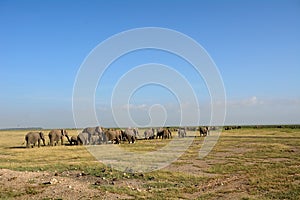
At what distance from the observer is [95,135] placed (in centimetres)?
4300

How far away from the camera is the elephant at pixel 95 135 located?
4175 cm

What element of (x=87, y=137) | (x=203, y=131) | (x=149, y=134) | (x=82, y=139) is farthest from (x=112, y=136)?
(x=203, y=131)

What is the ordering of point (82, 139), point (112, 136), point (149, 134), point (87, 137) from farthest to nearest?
point (149, 134), point (112, 136), point (87, 137), point (82, 139)

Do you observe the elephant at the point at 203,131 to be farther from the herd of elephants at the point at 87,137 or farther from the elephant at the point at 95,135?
the elephant at the point at 95,135

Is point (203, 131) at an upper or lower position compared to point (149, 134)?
upper

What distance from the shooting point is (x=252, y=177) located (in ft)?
50.0

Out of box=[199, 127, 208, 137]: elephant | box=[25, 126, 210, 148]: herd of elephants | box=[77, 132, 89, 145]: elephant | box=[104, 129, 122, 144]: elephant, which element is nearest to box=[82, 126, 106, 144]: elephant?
box=[25, 126, 210, 148]: herd of elephants

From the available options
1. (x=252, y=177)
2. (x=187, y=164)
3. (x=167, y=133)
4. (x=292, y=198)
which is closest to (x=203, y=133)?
(x=167, y=133)

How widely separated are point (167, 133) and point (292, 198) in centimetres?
4350

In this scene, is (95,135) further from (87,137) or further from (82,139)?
(82,139)

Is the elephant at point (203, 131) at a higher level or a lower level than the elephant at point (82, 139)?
higher

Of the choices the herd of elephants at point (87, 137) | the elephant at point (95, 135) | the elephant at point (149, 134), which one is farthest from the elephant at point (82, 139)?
the elephant at point (149, 134)

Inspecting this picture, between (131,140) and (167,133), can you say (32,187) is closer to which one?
(131,140)

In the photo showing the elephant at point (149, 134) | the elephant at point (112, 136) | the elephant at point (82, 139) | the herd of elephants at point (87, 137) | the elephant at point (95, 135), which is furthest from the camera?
the elephant at point (149, 134)
